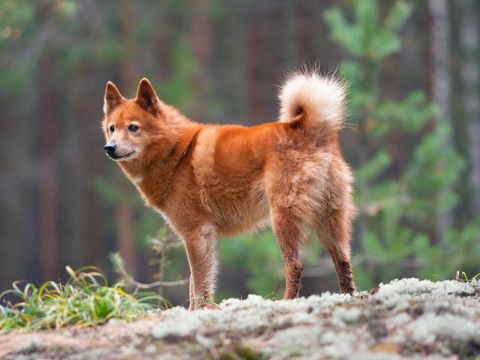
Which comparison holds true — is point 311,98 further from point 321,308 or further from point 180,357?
point 180,357

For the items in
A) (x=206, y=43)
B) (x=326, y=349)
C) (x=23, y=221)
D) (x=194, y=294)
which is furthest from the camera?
(x=23, y=221)

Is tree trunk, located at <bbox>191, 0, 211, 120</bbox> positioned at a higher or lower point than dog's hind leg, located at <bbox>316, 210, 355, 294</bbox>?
higher

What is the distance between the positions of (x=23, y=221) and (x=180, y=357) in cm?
2607

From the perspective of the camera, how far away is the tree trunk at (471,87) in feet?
62.8

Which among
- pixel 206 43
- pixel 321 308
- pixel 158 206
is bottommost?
pixel 321 308

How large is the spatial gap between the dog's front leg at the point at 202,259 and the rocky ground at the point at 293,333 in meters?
1.20

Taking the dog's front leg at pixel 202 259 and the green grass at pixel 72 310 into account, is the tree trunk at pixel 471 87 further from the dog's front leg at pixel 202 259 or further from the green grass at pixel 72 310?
the green grass at pixel 72 310

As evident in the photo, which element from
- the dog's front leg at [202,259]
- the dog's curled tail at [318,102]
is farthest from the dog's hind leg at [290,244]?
the dog's front leg at [202,259]

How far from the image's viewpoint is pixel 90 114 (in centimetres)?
2102

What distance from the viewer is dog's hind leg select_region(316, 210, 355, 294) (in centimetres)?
534

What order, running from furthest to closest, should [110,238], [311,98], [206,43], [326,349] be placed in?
[110,238]
[206,43]
[311,98]
[326,349]

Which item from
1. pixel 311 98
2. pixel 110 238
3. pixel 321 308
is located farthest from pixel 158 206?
pixel 110 238

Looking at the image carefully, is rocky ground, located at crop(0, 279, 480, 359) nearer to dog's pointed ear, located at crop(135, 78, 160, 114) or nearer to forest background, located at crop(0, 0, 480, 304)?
dog's pointed ear, located at crop(135, 78, 160, 114)

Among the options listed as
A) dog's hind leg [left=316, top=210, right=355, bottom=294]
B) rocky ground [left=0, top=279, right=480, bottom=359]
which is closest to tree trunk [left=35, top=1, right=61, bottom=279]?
dog's hind leg [left=316, top=210, right=355, bottom=294]
